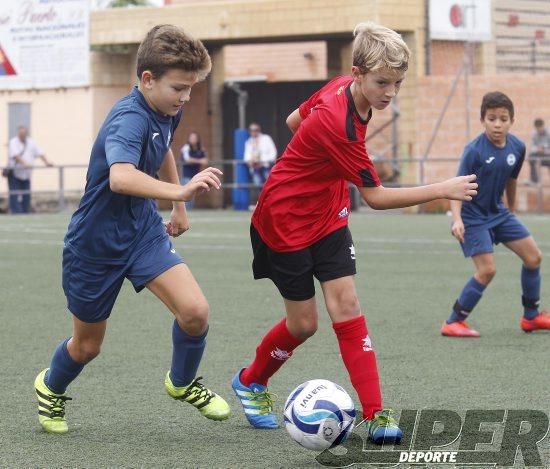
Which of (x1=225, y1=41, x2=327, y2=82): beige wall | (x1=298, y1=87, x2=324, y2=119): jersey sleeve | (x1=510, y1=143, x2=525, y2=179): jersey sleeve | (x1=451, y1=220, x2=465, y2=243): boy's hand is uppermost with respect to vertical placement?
(x1=225, y1=41, x2=327, y2=82): beige wall

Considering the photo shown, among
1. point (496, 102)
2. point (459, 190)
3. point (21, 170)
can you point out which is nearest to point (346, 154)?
point (459, 190)

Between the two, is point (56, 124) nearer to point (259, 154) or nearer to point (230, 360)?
point (259, 154)

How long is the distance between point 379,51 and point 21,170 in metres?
22.7

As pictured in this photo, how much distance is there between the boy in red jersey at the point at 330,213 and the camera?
18.3 feet

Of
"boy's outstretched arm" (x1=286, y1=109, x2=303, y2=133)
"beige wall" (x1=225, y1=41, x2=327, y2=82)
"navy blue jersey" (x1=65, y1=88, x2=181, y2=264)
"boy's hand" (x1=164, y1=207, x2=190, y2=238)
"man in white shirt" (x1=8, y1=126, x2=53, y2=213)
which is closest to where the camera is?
"navy blue jersey" (x1=65, y1=88, x2=181, y2=264)

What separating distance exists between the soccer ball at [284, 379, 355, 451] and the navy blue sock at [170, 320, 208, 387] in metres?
0.61

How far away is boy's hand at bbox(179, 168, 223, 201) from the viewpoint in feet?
16.3

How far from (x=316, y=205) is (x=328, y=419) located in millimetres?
1032

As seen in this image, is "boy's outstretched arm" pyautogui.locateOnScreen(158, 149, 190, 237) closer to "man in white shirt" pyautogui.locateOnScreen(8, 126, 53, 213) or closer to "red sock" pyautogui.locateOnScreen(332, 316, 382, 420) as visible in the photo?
"red sock" pyautogui.locateOnScreen(332, 316, 382, 420)

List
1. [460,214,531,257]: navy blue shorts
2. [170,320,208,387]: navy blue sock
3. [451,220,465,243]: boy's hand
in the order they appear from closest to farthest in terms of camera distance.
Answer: [170,320,208,387]: navy blue sock < [451,220,465,243]: boy's hand < [460,214,531,257]: navy blue shorts

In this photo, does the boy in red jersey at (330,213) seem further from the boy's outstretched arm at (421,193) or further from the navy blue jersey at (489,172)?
the navy blue jersey at (489,172)

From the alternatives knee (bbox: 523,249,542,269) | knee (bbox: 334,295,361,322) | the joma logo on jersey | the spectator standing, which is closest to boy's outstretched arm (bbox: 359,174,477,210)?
the joma logo on jersey

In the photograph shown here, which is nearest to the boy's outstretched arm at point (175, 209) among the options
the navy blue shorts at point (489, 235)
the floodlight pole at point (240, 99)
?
the navy blue shorts at point (489, 235)

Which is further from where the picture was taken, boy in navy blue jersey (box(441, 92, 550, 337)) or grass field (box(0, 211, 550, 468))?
boy in navy blue jersey (box(441, 92, 550, 337))
